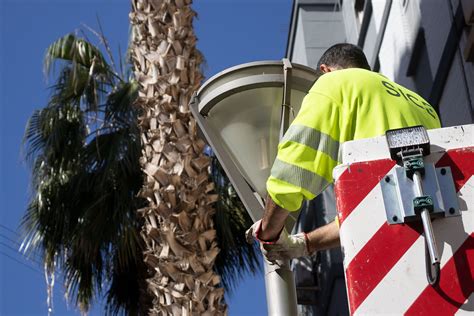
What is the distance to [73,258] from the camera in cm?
1258

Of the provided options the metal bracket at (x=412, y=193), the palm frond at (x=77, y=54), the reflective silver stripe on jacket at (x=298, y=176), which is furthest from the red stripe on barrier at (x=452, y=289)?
the palm frond at (x=77, y=54)

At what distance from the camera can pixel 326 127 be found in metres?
3.87

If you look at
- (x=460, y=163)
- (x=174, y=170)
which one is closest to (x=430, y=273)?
(x=460, y=163)

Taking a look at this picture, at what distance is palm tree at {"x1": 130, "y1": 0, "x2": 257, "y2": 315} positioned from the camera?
7477 millimetres

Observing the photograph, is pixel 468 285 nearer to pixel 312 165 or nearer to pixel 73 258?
pixel 312 165

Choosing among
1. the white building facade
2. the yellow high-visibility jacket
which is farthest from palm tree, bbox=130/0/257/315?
the yellow high-visibility jacket

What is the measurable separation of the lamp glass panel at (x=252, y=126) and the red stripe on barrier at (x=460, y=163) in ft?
7.62

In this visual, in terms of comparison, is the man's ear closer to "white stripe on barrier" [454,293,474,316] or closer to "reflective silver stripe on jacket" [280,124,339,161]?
"reflective silver stripe on jacket" [280,124,339,161]

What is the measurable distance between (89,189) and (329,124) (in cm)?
916

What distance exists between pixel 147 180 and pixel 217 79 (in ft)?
7.84

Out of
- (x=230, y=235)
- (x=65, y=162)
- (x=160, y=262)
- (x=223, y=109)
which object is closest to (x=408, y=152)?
(x=223, y=109)

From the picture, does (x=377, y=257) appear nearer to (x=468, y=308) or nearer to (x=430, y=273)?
(x=430, y=273)

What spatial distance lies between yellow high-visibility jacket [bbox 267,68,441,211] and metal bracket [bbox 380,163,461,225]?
1.60 feet

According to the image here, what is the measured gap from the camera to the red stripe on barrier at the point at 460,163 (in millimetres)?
3316
